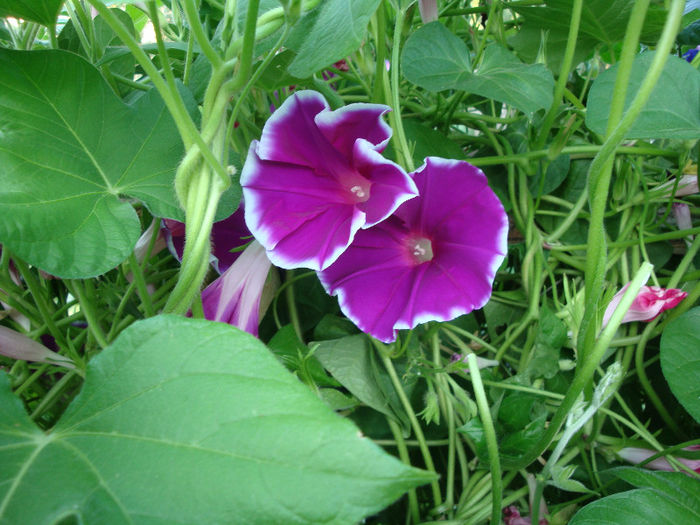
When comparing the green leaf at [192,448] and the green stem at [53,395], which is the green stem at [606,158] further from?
the green stem at [53,395]

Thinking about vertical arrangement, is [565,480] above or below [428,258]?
below

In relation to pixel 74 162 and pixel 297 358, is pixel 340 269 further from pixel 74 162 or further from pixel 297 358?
pixel 74 162

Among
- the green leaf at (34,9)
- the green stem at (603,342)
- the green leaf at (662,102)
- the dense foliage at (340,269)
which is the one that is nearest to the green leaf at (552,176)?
the dense foliage at (340,269)

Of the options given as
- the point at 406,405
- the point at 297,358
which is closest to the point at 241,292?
the point at 297,358

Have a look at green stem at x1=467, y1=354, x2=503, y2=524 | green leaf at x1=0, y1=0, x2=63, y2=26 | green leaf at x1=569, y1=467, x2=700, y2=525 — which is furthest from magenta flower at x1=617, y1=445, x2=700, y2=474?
green leaf at x1=0, y1=0, x2=63, y2=26

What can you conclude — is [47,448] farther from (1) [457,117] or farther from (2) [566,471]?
(1) [457,117]

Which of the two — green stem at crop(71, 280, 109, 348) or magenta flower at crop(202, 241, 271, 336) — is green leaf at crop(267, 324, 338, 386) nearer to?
magenta flower at crop(202, 241, 271, 336)

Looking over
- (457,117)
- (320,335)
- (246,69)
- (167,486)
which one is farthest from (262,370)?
(457,117)
